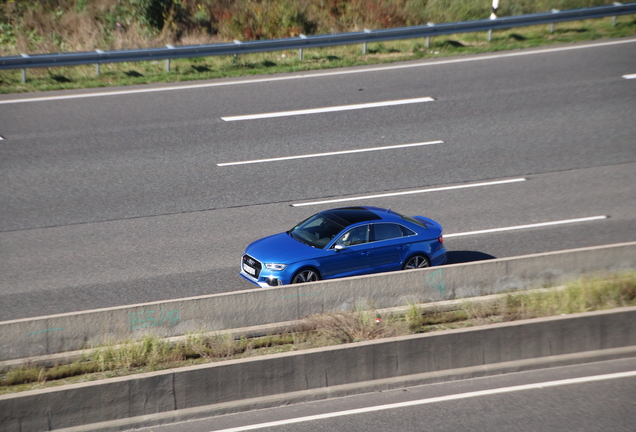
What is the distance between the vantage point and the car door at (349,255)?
38.6ft

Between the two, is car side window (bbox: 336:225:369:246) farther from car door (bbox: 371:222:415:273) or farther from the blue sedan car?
car door (bbox: 371:222:415:273)

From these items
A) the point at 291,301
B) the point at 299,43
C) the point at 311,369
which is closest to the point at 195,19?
the point at 299,43

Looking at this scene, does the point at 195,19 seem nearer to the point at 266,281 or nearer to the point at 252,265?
the point at 252,265

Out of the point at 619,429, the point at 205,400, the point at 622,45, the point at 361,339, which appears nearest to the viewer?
the point at 619,429

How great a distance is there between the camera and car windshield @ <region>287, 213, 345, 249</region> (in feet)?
39.4

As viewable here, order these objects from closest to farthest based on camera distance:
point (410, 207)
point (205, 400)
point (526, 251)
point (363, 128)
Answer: point (205, 400)
point (526, 251)
point (410, 207)
point (363, 128)

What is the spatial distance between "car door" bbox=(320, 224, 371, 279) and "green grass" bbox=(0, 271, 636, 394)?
4.51 feet

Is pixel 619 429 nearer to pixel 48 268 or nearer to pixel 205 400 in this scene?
pixel 205 400

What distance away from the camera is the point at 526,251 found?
43.2 ft

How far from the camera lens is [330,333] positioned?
32.5 ft

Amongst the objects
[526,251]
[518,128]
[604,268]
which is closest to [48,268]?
[526,251]

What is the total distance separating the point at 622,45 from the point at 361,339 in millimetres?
17781

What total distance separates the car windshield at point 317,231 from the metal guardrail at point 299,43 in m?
10.2

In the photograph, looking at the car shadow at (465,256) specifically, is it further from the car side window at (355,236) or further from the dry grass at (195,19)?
the dry grass at (195,19)
